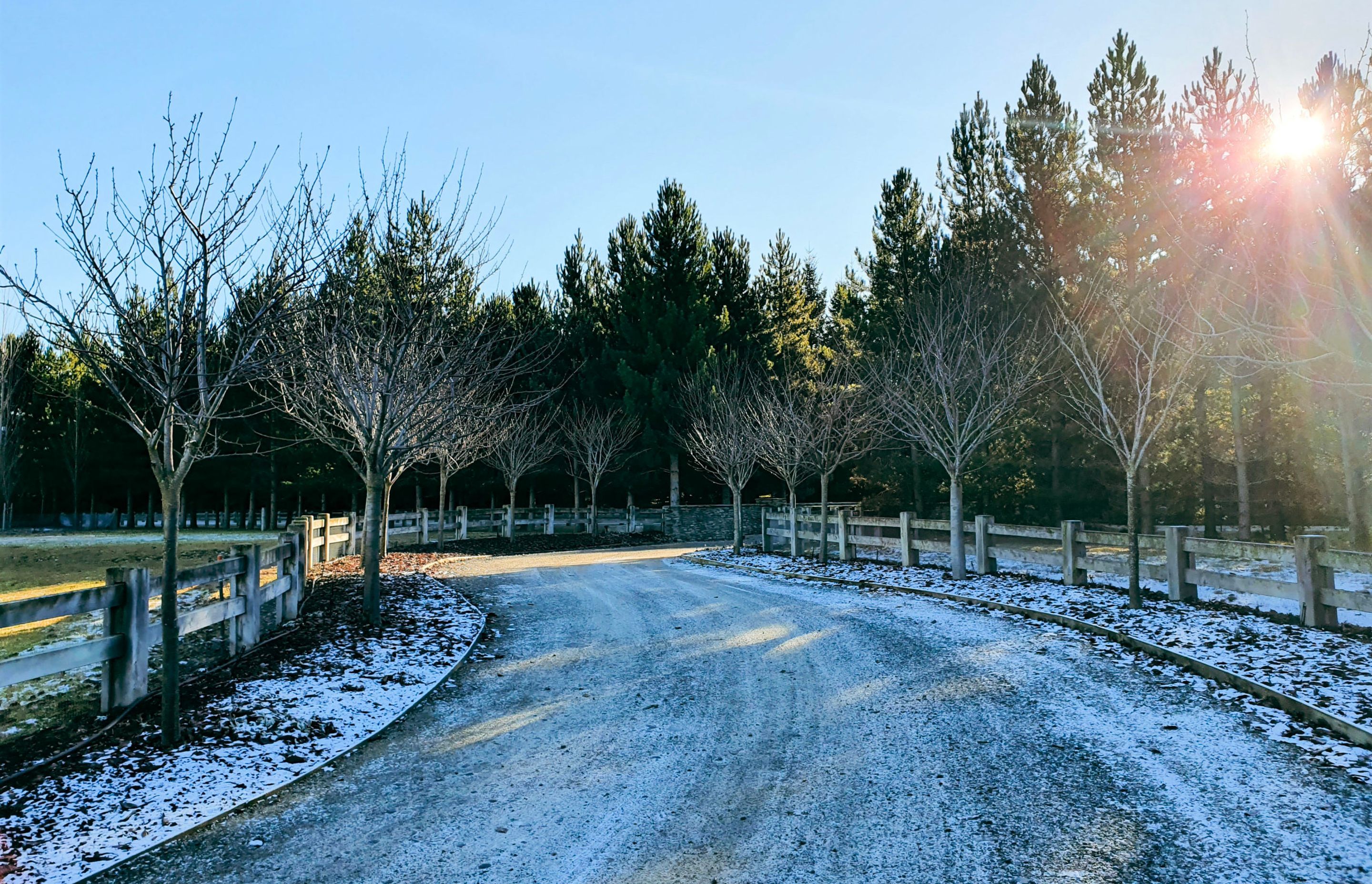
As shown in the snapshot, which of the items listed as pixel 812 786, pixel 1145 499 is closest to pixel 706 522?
pixel 1145 499

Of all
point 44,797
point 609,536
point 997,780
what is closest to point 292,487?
point 609,536

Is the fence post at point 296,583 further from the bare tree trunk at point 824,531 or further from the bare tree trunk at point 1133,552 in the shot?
the bare tree trunk at point 824,531

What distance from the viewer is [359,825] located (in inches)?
→ 172

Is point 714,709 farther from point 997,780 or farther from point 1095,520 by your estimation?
point 1095,520

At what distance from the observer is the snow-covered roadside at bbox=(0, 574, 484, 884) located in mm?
4078

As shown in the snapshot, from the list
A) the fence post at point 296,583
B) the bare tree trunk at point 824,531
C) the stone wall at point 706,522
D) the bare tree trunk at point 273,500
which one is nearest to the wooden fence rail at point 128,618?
the fence post at point 296,583

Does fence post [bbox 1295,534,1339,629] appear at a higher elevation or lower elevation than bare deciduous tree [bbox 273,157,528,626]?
lower

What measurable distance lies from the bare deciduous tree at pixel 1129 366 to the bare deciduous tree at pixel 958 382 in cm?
103

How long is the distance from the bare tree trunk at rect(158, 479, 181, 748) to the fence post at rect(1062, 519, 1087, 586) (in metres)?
11.0

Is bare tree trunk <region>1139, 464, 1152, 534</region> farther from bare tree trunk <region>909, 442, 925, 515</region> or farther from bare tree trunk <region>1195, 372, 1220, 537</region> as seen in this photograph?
bare tree trunk <region>909, 442, 925, 515</region>

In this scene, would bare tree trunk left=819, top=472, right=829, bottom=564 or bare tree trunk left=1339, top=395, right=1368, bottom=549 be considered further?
bare tree trunk left=819, top=472, right=829, bottom=564

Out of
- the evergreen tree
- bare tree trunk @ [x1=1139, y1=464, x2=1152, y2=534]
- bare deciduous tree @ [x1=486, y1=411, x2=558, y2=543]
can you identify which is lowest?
bare tree trunk @ [x1=1139, y1=464, x2=1152, y2=534]

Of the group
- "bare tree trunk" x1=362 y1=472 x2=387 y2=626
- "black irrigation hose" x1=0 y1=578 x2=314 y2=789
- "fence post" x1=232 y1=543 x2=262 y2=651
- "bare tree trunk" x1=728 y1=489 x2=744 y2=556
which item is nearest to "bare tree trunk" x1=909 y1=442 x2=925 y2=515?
"bare tree trunk" x1=728 y1=489 x2=744 y2=556

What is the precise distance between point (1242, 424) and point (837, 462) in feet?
37.7
